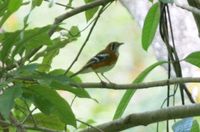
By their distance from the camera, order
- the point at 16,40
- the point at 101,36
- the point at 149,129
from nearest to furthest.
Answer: the point at 16,40, the point at 149,129, the point at 101,36

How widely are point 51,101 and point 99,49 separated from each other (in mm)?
2996

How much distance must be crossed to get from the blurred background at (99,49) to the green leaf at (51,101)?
2090 mm

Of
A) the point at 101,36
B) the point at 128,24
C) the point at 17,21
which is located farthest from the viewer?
the point at 128,24

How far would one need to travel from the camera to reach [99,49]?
179 inches

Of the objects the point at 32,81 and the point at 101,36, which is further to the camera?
the point at 101,36

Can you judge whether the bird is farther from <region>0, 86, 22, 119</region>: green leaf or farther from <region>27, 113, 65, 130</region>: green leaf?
<region>0, 86, 22, 119</region>: green leaf

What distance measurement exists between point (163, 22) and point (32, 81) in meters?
0.49

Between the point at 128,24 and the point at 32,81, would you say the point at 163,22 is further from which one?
the point at 128,24

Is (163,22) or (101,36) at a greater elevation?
(163,22)

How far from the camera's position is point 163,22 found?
186 centimetres

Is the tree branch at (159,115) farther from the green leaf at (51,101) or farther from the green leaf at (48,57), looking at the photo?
the green leaf at (48,57)

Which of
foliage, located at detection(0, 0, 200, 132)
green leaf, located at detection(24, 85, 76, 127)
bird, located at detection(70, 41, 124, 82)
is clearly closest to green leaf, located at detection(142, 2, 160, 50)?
foliage, located at detection(0, 0, 200, 132)

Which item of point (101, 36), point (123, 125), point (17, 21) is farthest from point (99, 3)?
point (101, 36)

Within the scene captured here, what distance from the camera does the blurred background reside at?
4027 mm
